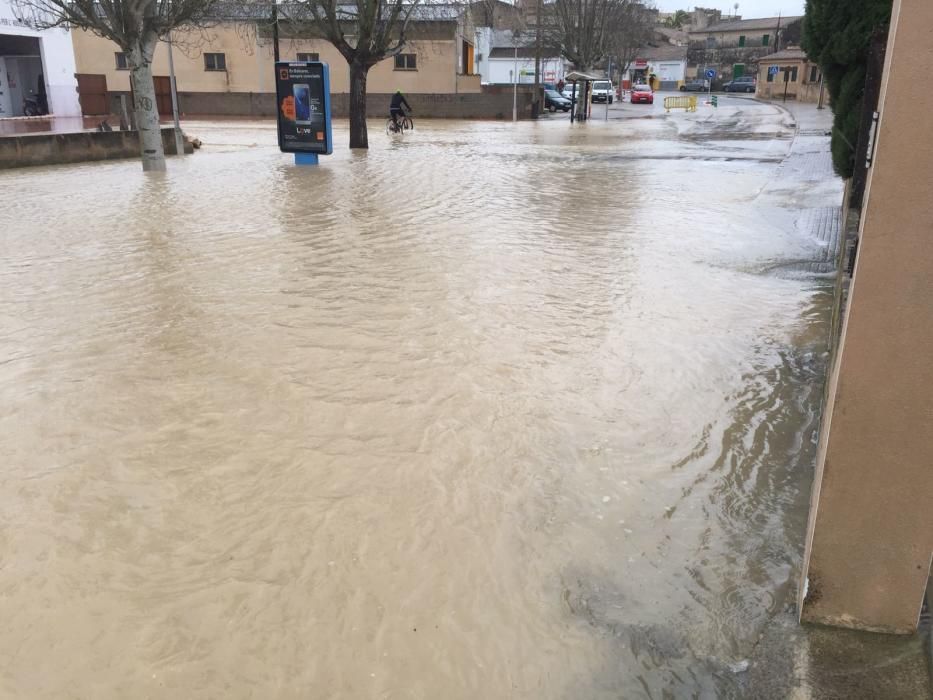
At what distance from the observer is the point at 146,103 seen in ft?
54.1

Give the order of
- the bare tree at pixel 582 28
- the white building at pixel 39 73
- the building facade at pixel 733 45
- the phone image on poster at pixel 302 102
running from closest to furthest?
the phone image on poster at pixel 302 102 < the white building at pixel 39 73 < the bare tree at pixel 582 28 < the building facade at pixel 733 45

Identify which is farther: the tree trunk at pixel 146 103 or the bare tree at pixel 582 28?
the bare tree at pixel 582 28

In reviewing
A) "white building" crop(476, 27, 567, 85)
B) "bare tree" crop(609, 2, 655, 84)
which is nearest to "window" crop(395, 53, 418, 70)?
"white building" crop(476, 27, 567, 85)

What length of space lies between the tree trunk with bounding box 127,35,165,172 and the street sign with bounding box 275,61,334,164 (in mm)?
2703

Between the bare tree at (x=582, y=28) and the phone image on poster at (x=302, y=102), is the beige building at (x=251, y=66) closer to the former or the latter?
the bare tree at (x=582, y=28)

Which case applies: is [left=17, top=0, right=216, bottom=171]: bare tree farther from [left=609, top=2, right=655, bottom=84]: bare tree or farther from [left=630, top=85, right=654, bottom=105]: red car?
[left=609, top=2, right=655, bottom=84]: bare tree

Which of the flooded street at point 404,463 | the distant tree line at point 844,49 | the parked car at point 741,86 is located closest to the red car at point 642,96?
the parked car at point 741,86

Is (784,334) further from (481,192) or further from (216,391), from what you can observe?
(481,192)

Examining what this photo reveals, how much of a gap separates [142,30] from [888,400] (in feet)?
54.7

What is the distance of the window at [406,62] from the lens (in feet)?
140

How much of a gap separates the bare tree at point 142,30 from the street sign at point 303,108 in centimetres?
215

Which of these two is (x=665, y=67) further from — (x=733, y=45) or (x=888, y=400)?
(x=888, y=400)

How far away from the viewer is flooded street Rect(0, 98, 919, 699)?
9.55ft

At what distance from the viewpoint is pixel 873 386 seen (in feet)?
8.51
